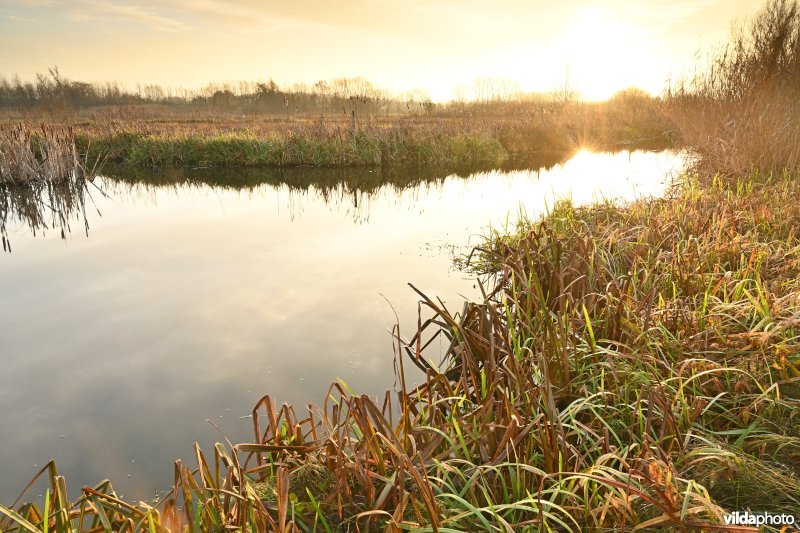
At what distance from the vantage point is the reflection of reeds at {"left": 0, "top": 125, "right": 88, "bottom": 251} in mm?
9992

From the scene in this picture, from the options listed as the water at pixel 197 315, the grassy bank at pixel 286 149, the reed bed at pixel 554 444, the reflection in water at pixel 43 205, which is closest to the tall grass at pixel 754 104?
the water at pixel 197 315

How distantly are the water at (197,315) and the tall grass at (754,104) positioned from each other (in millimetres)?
1664

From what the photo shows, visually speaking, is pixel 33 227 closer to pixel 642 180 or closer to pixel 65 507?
pixel 65 507

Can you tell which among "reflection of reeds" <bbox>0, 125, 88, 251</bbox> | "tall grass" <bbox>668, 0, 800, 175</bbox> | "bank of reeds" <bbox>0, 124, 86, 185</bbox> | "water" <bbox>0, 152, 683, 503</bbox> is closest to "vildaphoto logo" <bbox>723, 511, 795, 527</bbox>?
"water" <bbox>0, 152, 683, 503</bbox>

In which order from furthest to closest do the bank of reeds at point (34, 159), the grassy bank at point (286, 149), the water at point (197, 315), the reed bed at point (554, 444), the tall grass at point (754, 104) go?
the grassy bank at point (286, 149) < the bank of reeds at point (34, 159) < the tall grass at point (754, 104) < the water at point (197, 315) < the reed bed at point (554, 444)

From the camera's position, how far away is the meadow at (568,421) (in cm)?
192

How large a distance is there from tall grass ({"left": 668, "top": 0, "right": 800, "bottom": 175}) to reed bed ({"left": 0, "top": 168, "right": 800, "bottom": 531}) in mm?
5216

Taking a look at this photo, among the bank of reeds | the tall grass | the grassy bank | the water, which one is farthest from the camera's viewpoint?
the grassy bank

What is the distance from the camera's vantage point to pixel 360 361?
13.8 feet

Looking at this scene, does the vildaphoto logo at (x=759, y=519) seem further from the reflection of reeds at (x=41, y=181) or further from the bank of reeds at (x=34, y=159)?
the bank of reeds at (x=34, y=159)

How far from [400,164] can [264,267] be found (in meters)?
9.61

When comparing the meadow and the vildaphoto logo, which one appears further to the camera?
the meadow

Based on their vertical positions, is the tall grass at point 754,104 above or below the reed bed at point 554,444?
above

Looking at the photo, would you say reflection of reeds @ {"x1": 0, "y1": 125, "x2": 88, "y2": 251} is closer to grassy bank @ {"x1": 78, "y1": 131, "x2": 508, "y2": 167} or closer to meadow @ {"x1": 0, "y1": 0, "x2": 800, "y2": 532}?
grassy bank @ {"x1": 78, "y1": 131, "x2": 508, "y2": 167}
